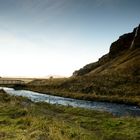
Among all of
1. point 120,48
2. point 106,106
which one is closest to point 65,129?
point 106,106

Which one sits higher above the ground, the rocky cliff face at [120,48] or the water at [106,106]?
the rocky cliff face at [120,48]

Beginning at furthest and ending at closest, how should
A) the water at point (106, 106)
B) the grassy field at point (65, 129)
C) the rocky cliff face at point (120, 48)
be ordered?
the rocky cliff face at point (120, 48) < the water at point (106, 106) < the grassy field at point (65, 129)

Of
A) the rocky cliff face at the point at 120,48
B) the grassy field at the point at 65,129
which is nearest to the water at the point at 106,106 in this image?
the grassy field at the point at 65,129

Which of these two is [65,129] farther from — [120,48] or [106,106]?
[120,48]

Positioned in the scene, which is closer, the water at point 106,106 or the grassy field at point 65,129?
the grassy field at point 65,129

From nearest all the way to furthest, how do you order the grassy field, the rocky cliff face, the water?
the grassy field → the water → the rocky cliff face

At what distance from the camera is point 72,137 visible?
21.6 meters

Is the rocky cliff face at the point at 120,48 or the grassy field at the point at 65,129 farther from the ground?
the rocky cliff face at the point at 120,48

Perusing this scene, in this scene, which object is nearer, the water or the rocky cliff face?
the water

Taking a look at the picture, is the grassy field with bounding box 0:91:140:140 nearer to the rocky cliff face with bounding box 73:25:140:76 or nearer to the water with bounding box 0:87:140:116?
the water with bounding box 0:87:140:116

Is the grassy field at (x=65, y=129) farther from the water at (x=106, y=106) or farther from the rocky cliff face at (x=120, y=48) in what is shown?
the rocky cliff face at (x=120, y=48)

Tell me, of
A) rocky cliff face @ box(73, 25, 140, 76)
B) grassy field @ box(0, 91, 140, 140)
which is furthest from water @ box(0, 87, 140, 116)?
rocky cliff face @ box(73, 25, 140, 76)

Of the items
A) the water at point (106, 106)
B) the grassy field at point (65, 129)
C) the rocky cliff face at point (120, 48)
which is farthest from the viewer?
the rocky cliff face at point (120, 48)

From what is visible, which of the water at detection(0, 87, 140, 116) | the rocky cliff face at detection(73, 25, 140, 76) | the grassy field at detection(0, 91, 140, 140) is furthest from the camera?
the rocky cliff face at detection(73, 25, 140, 76)
